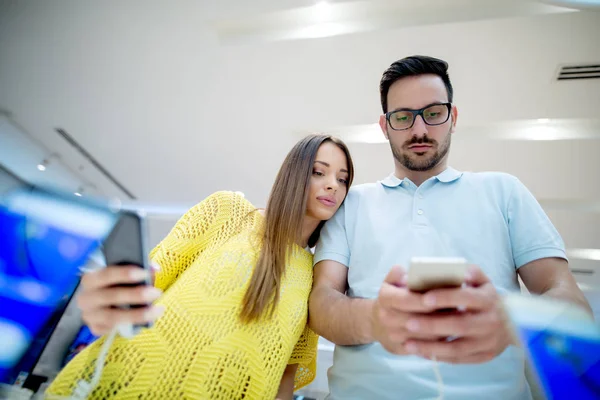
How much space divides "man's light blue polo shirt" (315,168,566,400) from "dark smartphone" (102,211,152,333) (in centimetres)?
72

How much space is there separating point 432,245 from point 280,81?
1.64 metres

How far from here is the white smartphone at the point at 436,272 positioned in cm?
56

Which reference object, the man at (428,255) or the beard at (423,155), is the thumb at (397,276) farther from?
the beard at (423,155)

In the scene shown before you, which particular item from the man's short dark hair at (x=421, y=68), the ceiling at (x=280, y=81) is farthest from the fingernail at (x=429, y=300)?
the ceiling at (x=280, y=81)

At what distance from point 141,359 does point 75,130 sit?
2.78 m

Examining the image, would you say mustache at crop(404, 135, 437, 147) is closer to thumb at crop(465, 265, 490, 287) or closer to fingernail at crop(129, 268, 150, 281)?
thumb at crop(465, 265, 490, 287)

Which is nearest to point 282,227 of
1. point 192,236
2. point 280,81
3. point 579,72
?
point 192,236

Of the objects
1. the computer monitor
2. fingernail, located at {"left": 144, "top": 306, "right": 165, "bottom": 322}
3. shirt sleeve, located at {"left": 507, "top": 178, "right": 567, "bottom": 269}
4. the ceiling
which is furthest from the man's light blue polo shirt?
→ the ceiling

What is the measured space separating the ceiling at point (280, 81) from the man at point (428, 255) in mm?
747

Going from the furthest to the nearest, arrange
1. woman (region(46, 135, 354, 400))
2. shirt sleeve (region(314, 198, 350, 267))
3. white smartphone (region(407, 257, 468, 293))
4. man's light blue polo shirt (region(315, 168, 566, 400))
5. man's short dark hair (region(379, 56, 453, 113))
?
man's short dark hair (region(379, 56, 453, 113)) < shirt sleeve (region(314, 198, 350, 267)) < man's light blue polo shirt (region(315, 168, 566, 400)) < woman (region(46, 135, 354, 400)) < white smartphone (region(407, 257, 468, 293))

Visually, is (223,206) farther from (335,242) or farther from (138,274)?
(138,274)

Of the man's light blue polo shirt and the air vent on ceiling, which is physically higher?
the air vent on ceiling

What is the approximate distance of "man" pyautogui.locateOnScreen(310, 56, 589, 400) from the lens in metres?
0.67

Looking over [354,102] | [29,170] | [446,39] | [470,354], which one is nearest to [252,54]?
[354,102]
